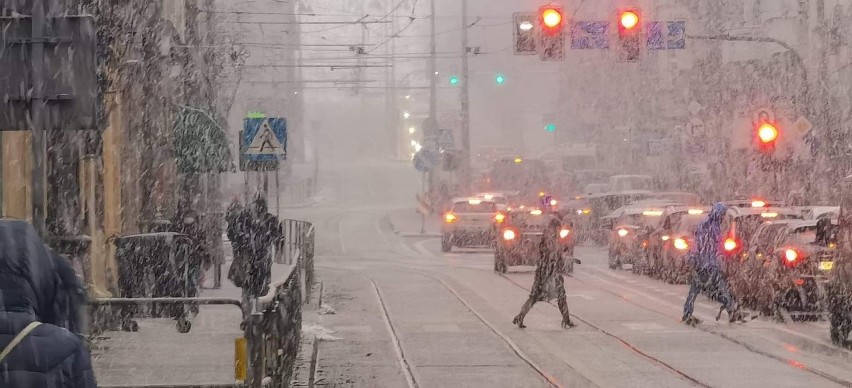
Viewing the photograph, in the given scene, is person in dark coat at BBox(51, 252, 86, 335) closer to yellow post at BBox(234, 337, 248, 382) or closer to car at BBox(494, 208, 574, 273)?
yellow post at BBox(234, 337, 248, 382)

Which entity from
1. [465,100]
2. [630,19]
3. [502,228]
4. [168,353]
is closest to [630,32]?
[630,19]

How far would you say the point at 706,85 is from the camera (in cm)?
5978

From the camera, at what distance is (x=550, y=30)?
2355 centimetres

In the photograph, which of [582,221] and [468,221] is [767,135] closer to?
[468,221]

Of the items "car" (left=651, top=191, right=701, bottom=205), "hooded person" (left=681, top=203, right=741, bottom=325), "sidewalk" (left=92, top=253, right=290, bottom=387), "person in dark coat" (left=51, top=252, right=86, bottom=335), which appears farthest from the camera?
"car" (left=651, top=191, right=701, bottom=205)

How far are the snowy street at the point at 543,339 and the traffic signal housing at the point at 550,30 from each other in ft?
14.0

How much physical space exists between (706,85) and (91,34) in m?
53.7

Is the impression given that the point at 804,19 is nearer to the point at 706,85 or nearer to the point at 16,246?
the point at 16,246

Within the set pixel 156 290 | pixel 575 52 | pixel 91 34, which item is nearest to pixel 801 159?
pixel 156 290

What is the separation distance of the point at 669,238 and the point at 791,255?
827 centimetres

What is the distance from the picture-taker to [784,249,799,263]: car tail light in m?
16.8

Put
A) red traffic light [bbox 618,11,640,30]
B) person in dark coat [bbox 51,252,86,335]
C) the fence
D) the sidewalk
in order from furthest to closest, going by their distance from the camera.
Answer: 1. red traffic light [bbox 618,11,640,30]
2. the sidewalk
3. the fence
4. person in dark coat [bbox 51,252,86,335]

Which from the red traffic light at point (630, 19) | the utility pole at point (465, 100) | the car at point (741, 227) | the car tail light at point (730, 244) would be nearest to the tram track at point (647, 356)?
the car at point (741, 227)

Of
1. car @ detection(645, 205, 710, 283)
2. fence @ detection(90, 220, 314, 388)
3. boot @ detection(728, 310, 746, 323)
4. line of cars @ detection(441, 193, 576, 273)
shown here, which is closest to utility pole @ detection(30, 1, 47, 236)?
fence @ detection(90, 220, 314, 388)
